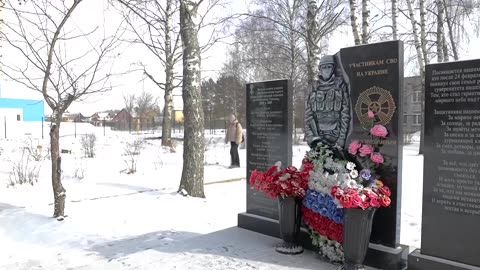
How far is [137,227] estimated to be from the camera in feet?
21.7

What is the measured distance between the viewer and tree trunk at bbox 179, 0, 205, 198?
823cm

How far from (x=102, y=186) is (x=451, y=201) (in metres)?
7.64

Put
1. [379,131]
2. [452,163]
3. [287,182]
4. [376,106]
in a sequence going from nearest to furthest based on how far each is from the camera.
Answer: [452,163], [379,131], [376,106], [287,182]

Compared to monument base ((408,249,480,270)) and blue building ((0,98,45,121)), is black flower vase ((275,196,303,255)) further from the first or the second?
blue building ((0,98,45,121))

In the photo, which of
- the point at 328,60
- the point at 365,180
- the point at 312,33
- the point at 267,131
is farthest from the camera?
the point at 312,33

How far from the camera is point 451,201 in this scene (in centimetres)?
364

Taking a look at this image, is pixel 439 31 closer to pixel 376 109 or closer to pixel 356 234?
pixel 376 109

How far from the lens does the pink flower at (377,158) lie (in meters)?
4.04

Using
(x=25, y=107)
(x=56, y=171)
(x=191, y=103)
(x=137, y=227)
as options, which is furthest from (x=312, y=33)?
(x=25, y=107)

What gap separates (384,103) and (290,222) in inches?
59.4

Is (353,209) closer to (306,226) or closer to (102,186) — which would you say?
(306,226)

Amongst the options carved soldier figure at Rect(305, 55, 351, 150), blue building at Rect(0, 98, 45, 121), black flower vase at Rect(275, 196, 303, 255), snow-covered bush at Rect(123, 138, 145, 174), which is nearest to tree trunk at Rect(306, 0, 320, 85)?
snow-covered bush at Rect(123, 138, 145, 174)

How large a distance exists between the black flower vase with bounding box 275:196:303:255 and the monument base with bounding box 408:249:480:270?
3.77 feet

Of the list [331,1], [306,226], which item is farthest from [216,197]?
[331,1]
